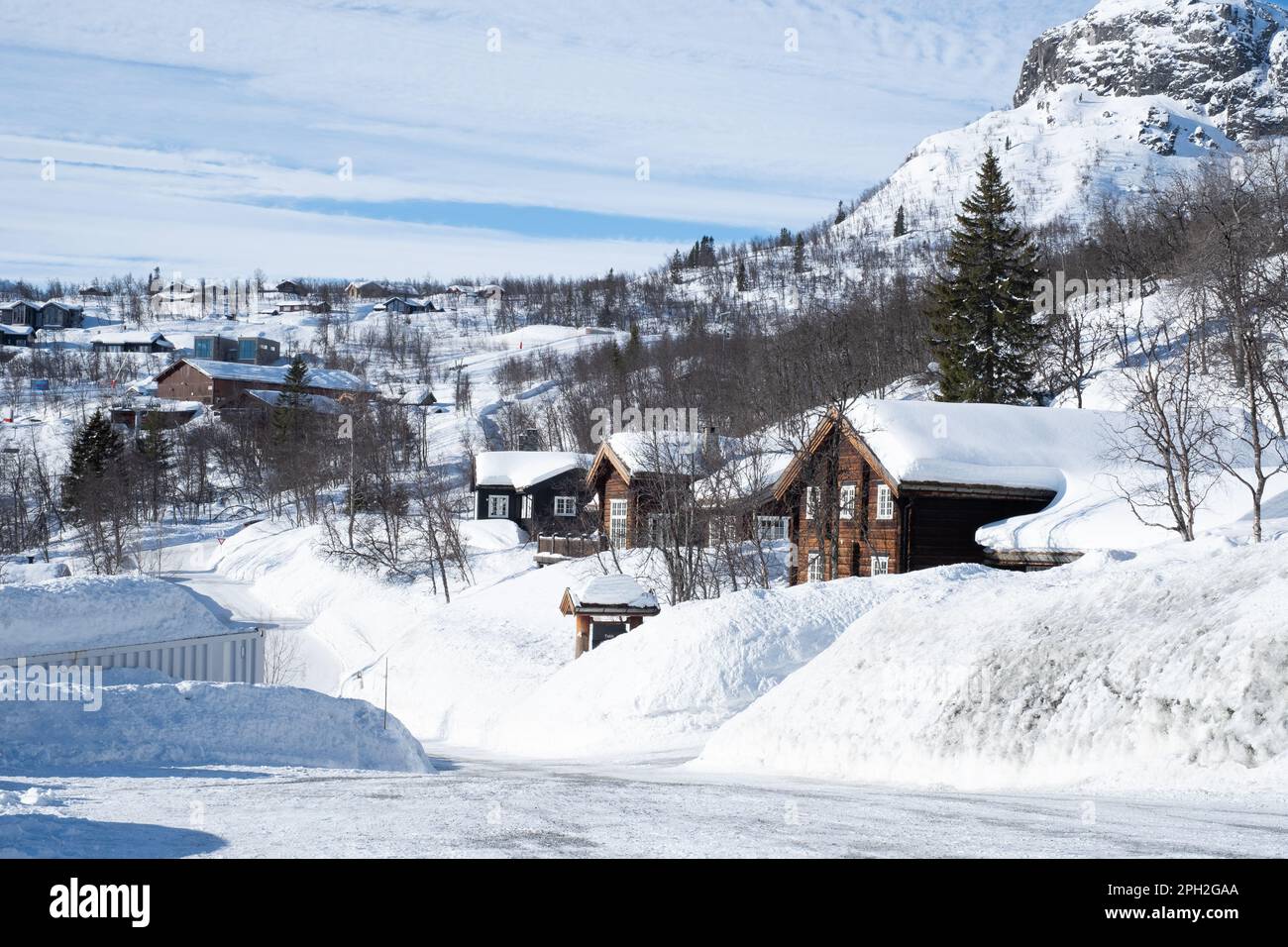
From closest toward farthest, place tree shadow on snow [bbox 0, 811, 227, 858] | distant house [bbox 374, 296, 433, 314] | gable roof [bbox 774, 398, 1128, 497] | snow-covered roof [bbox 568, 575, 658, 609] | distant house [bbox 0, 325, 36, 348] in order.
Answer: tree shadow on snow [bbox 0, 811, 227, 858] → snow-covered roof [bbox 568, 575, 658, 609] → gable roof [bbox 774, 398, 1128, 497] → distant house [bbox 0, 325, 36, 348] → distant house [bbox 374, 296, 433, 314]

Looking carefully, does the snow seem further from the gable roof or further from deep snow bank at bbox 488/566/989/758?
the gable roof

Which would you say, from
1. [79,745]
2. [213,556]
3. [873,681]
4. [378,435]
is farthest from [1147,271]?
[79,745]

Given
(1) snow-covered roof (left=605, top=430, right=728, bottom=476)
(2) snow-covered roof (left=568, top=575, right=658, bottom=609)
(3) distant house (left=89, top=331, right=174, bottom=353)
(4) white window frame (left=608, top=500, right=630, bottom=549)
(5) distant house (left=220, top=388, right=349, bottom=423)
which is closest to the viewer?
(2) snow-covered roof (left=568, top=575, right=658, bottom=609)

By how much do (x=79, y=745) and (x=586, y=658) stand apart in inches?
582

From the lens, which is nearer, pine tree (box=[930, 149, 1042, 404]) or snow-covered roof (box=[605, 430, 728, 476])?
snow-covered roof (box=[605, 430, 728, 476])

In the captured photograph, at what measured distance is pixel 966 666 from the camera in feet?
50.2

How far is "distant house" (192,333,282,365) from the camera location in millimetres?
139875

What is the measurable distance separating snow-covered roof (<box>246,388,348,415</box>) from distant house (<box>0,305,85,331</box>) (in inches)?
2324

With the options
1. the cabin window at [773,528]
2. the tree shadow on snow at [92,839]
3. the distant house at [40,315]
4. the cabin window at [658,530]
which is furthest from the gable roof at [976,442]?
the distant house at [40,315]

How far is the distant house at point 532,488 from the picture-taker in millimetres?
63750

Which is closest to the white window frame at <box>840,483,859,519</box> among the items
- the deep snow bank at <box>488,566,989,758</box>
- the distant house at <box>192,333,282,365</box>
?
the deep snow bank at <box>488,566,989,758</box>

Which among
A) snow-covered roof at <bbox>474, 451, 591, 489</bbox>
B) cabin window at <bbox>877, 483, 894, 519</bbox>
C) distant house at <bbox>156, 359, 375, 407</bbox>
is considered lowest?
cabin window at <bbox>877, 483, 894, 519</bbox>

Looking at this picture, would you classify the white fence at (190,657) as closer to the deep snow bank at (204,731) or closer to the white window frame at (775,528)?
the deep snow bank at (204,731)

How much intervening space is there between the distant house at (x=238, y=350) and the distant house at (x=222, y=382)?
17.0 metres
